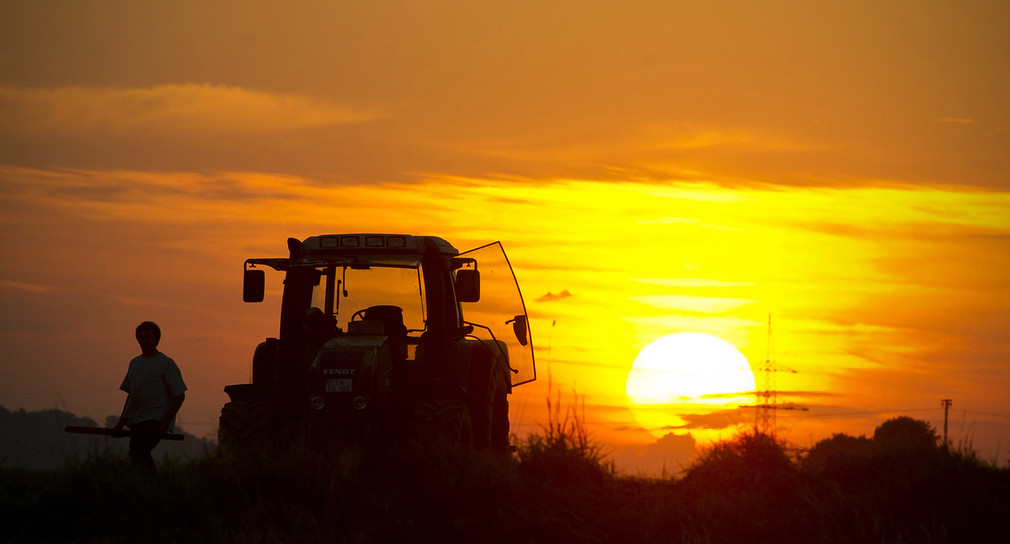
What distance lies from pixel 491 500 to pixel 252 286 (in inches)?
180

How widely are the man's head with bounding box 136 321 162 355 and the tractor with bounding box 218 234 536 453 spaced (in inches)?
46.9

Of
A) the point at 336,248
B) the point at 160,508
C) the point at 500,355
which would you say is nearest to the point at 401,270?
the point at 336,248

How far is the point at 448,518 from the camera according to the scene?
1207 centimetres

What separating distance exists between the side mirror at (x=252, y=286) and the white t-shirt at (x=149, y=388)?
4.52 ft

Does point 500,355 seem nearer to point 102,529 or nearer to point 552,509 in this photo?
point 552,509

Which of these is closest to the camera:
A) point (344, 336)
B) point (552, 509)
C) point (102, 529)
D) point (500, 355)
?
point (102, 529)

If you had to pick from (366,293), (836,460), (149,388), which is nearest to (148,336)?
(149,388)

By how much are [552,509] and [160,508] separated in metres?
4.08

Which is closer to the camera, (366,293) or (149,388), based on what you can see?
(149,388)

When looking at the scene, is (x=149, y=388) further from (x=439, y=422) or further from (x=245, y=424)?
(x=439, y=422)

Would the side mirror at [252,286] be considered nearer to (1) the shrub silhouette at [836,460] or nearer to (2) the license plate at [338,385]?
(2) the license plate at [338,385]

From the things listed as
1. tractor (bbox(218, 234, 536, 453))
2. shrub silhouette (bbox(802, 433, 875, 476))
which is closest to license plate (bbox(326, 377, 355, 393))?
tractor (bbox(218, 234, 536, 453))

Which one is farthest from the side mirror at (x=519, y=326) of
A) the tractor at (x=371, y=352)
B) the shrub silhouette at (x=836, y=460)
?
the shrub silhouette at (x=836, y=460)

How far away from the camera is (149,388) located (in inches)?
545
